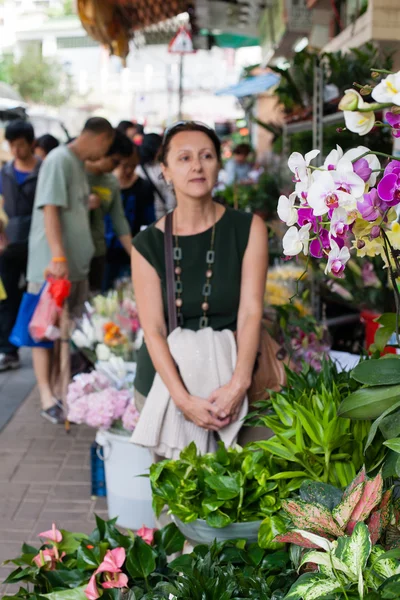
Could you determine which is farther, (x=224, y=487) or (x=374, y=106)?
(x=224, y=487)

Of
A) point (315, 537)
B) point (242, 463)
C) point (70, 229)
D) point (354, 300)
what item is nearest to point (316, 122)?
point (354, 300)

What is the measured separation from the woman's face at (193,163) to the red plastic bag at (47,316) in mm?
1976

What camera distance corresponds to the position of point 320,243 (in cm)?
142

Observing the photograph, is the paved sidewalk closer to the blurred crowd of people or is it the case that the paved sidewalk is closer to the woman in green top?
the blurred crowd of people

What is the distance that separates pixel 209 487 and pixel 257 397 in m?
0.96

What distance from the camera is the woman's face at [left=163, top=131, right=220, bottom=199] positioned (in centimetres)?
297

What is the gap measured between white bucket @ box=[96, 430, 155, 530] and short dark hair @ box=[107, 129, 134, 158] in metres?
2.56

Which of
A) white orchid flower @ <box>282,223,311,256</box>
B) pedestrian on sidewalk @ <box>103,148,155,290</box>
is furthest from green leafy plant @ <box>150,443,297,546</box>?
pedestrian on sidewalk @ <box>103,148,155,290</box>

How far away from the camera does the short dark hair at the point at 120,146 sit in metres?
5.66

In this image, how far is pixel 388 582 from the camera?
1.30 meters

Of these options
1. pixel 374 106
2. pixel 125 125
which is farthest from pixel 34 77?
pixel 374 106

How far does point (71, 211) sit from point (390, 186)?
12.8ft

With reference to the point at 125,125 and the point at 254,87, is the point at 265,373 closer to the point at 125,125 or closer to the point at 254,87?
the point at 125,125

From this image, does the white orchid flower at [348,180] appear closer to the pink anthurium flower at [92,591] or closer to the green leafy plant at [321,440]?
the green leafy plant at [321,440]
